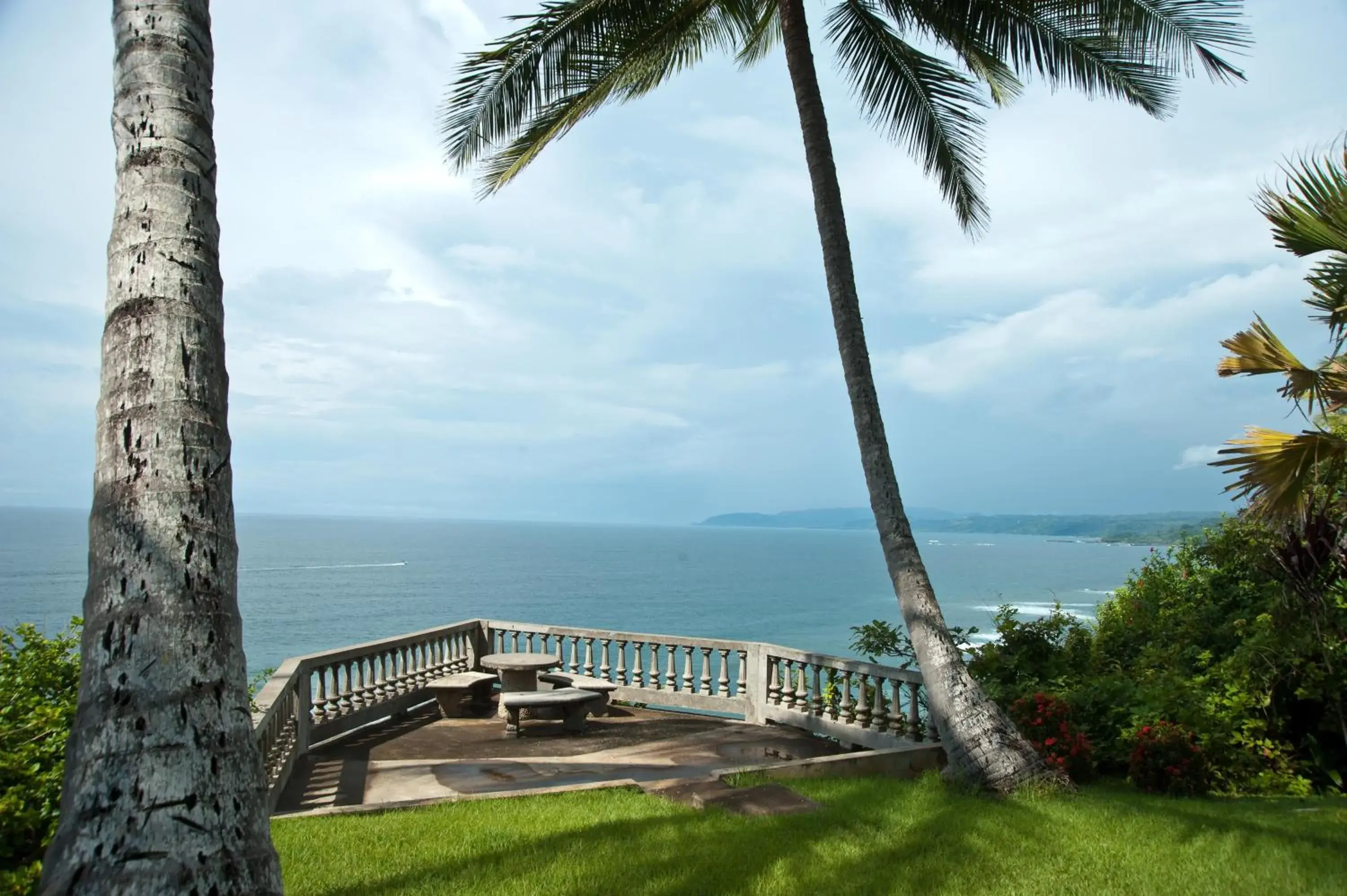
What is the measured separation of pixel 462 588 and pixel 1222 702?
314 ft

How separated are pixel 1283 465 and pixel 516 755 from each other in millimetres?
8346

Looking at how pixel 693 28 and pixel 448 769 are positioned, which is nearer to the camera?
pixel 448 769

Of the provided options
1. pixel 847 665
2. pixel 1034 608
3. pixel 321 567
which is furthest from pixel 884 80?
pixel 321 567

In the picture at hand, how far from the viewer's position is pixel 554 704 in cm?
1181

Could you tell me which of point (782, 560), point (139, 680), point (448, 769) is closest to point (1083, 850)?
point (139, 680)

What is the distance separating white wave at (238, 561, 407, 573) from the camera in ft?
363

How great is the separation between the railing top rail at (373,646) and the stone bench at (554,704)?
1820 mm

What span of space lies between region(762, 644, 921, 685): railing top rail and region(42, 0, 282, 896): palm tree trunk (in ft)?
26.6

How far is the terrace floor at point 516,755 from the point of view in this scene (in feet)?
29.7

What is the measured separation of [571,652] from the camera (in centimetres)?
1480

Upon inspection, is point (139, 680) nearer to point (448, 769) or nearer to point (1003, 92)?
point (448, 769)

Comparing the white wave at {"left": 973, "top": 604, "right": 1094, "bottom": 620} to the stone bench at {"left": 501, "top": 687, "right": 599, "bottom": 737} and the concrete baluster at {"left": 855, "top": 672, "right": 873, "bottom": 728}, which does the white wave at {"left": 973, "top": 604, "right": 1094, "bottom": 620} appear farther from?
the stone bench at {"left": 501, "top": 687, "right": 599, "bottom": 737}

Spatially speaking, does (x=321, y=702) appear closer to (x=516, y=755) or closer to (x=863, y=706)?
(x=516, y=755)

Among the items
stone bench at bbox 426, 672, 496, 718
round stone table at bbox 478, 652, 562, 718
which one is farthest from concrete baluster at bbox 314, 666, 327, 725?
round stone table at bbox 478, 652, 562, 718
